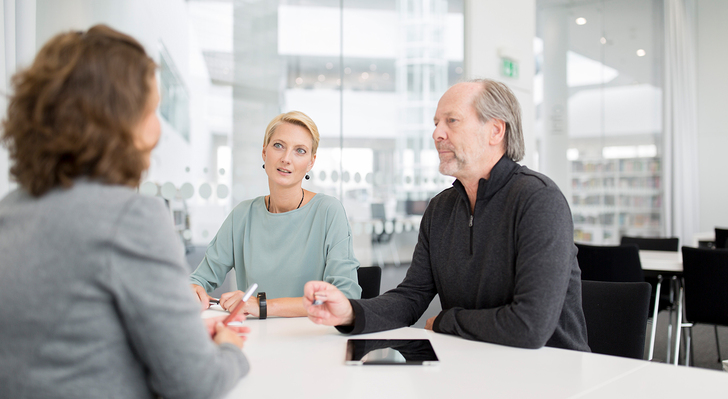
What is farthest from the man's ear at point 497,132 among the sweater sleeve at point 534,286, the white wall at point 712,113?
the white wall at point 712,113

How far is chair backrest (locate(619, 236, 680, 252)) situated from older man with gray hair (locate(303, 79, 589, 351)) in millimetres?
3334

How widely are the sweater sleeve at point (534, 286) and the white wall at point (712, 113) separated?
8.11 m

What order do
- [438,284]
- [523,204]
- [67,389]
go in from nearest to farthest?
[67,389], [523,204], [438,284]

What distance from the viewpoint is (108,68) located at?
0.69 m

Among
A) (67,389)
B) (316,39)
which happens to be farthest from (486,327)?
(316,39)

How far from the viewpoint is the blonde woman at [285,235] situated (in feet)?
6.48

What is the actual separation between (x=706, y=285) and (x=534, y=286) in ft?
7.15

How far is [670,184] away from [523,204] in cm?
763

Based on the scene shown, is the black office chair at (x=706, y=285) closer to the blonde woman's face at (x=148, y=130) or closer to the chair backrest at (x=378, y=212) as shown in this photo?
the chair backrest at (x=378, y=212)

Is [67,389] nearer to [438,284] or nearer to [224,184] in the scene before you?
[438,284]

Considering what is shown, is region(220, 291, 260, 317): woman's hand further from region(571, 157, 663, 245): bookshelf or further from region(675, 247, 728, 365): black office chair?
region(571, 157, 663, 245): bookshelf

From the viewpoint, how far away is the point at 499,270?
1.52 m

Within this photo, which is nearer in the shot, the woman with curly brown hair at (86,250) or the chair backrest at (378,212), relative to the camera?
the woman with curly brown hair at (86,250)

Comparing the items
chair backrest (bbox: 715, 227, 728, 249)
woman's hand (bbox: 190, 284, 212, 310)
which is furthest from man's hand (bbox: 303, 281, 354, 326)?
chair backrest (bbox: 715, 227, 728, 249)
